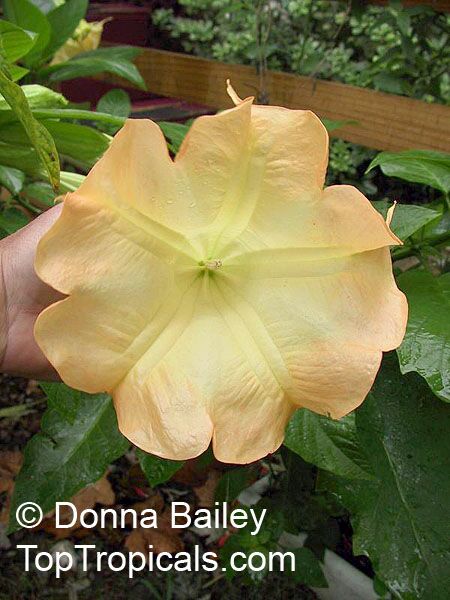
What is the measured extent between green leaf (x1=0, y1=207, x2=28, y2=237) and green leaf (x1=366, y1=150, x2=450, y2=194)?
380 mm

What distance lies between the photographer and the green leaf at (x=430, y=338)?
0.52 m

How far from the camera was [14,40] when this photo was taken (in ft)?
2.05

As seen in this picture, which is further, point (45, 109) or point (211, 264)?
point (45, 109)

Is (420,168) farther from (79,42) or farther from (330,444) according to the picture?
(79,42)

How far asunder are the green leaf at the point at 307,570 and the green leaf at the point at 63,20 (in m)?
0.88

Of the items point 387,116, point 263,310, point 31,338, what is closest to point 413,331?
point 263,310

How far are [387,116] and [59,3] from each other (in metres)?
0.62

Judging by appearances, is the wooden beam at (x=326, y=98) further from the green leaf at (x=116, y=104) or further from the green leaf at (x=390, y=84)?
the green leaf at (x=116, y=104)

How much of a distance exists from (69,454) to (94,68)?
0.68 m

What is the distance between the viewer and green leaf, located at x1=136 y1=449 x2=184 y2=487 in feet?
2.12

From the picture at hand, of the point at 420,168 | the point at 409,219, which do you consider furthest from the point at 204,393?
the point at 420,168

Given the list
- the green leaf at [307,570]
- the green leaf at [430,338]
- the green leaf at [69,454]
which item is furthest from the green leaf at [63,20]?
the green leaf at [307,570]

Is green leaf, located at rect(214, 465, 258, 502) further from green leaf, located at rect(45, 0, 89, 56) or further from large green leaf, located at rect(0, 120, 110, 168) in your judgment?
green leaf, located at rect(45, 0, 89, 56)

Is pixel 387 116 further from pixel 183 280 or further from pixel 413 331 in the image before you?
pixel 183 280
